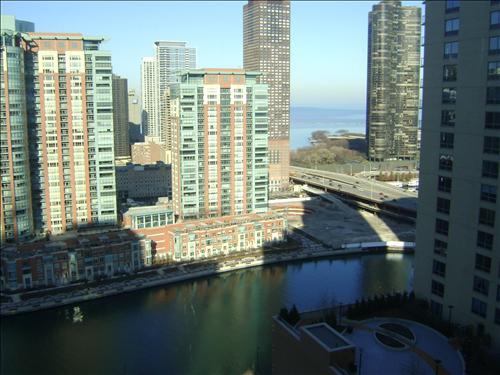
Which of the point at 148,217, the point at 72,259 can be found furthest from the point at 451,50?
A: the point at 148,217

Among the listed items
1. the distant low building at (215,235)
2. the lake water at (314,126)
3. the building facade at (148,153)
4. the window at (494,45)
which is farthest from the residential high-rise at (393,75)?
the window at (494,45)

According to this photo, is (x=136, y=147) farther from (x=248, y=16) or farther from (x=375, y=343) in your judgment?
(x=375, y=343)

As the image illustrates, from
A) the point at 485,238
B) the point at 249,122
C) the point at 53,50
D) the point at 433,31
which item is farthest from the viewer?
the point at 249,122

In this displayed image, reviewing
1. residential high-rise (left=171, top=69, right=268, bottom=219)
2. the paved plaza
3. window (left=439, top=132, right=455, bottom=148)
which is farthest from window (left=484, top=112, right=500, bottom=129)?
residential high-rise (left=171, top=69, right=268, bottom=219)

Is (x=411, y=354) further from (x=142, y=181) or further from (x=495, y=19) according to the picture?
(x=142, y=181)

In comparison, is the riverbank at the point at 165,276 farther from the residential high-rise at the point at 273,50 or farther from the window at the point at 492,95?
the residential high-rise at the point at 273,50

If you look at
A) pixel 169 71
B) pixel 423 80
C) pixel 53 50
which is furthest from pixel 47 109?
pixel 169 71

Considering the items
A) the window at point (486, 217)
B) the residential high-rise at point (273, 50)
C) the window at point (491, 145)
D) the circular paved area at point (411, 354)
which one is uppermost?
the residential high-rise at point (273, 50)
